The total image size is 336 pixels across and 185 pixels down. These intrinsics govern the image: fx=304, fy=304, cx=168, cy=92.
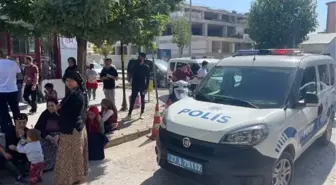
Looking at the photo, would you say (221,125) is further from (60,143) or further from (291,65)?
(60,143)

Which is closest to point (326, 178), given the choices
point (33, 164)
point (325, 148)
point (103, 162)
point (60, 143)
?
point (325, 148)

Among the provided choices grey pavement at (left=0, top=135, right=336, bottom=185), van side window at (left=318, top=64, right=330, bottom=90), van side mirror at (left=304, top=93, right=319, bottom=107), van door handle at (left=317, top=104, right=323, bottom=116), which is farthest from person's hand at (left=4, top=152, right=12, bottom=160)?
van side window at (left=318, top=64, right=330, bottom=90)

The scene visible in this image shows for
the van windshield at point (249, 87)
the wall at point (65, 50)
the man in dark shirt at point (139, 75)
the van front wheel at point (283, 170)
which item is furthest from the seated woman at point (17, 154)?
the wall at point (65, 50)

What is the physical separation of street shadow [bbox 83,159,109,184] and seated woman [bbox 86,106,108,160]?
0.33ft

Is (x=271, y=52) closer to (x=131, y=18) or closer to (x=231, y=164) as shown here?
(x=231, y=164)

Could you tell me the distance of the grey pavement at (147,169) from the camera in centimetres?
422

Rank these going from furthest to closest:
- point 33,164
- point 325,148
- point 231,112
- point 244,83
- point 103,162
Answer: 1. point 325,148
2. point 103,162
3. point 244,83
4. point 33,164
5. point 231,112

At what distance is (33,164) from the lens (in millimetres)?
3945

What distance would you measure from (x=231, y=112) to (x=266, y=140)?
1.76 feet

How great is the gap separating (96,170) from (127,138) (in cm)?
164

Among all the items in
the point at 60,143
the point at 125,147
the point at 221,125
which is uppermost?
the point at 221,125

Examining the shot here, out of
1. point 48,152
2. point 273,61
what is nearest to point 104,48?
point 48,152

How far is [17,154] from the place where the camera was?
4.22 m

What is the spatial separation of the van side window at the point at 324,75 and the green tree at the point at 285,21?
20560 mm
